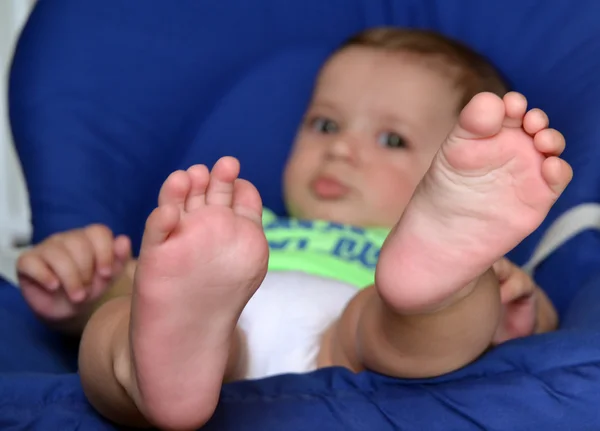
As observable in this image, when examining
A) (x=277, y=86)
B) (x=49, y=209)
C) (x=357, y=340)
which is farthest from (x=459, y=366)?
(x=277, y=86)

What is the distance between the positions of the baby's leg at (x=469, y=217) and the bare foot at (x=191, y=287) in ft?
0.43

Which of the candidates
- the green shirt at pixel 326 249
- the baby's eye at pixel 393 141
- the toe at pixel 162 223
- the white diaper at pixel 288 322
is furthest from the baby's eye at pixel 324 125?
the toe at pixel 162 223

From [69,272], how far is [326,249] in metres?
0.38

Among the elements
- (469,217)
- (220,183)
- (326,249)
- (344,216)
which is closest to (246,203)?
(220,183)

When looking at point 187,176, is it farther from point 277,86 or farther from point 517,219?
point 277,86

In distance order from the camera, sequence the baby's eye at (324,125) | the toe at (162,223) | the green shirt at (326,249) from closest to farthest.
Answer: the toe at (162,223), the green shirt at (326,249), the baby's eye at (324,125)

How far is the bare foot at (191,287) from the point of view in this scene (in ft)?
2.14

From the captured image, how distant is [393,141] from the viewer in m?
1.33

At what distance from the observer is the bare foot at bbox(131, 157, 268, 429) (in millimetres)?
651

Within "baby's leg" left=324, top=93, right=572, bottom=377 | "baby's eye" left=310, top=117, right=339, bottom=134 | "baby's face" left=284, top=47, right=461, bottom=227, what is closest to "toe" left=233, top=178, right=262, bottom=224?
"baby's leg" left=324, top=93, right=572, bottom=377

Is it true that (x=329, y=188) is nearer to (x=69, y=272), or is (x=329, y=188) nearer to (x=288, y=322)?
(x=288, y=322)

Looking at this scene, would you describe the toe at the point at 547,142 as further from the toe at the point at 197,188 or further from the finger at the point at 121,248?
the finger at the point at 121,248

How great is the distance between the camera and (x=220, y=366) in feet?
2.30

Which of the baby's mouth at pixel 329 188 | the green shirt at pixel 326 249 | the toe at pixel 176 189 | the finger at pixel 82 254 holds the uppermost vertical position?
the toe at pixel 176 189
